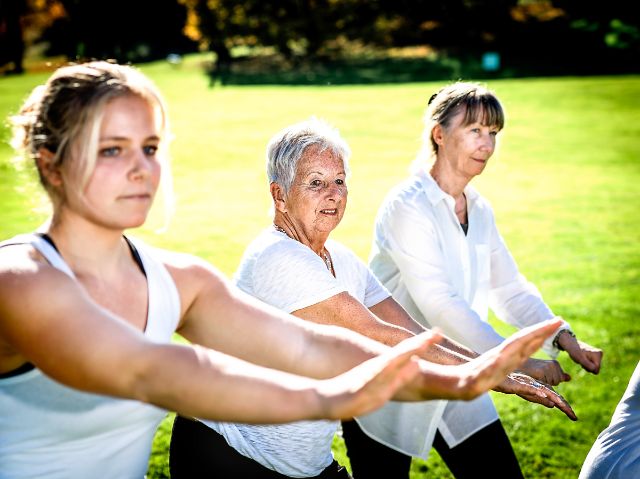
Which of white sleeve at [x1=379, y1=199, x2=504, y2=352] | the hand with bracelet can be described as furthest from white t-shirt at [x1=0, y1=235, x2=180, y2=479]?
the hand with bracelet

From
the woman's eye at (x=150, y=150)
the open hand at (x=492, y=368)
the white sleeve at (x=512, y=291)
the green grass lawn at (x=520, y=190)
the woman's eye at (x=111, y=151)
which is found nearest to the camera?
the open hand at (x=492, y=368)

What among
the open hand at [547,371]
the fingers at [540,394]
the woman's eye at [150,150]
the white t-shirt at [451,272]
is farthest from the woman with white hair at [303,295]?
the woman's eye at [150,150]

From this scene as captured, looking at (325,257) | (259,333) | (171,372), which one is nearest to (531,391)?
(325,257)

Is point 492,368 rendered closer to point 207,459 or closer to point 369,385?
point 369,385

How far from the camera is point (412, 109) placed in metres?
27.7

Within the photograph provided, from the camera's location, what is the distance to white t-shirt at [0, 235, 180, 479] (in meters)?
1.89

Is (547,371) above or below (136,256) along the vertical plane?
below

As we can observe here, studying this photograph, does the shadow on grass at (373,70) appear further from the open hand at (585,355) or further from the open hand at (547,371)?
the open hand at (547,371)

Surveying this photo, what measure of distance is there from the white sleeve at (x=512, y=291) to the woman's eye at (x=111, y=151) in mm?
2923

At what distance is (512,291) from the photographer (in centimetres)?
446

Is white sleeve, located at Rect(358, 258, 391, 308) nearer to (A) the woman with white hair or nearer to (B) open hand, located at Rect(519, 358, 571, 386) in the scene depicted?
(A) the woman with white hair

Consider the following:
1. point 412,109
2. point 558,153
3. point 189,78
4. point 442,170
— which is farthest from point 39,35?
point 442,170

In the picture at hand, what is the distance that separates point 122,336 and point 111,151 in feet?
1.54

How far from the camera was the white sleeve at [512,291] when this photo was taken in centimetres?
441
